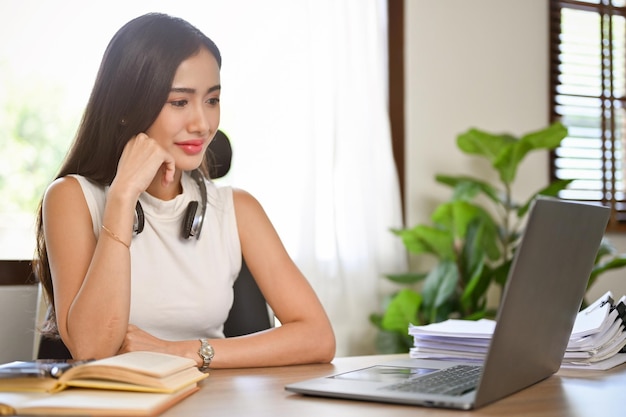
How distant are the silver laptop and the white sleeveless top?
67cm

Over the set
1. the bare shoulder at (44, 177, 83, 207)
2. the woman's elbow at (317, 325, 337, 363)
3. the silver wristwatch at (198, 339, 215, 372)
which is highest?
the bare shoulder at (44, 177, 83, 207)

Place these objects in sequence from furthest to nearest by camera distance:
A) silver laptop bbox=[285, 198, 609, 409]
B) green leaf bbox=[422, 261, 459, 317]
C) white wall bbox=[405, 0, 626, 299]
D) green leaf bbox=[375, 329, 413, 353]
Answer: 1. white wall bbox=[405, 0, 626, 299]
2. green leaf bbox=[375, 329, 413, 353]
3. green leaf bbox=[422, 261, 459, 317]
4. silver laptop bbox=[285, 198, 609, 409]

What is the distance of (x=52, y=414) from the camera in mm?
945

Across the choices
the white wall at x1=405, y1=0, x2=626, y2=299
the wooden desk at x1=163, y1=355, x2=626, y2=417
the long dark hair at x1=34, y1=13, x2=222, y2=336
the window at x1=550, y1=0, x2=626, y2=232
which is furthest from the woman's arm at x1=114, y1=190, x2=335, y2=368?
the window at x1=550, y1=0, x2=626, y2=232

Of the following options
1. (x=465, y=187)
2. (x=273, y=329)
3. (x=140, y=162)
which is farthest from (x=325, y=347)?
(x=465, y=187)

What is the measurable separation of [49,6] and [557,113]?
2.42 metres

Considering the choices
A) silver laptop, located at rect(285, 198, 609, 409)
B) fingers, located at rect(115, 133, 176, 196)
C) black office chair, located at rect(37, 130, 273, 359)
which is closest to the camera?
silver laptop, located at rect(285, 198, 609, 409)

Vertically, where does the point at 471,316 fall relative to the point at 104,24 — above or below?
below

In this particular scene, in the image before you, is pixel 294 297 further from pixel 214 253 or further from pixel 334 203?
pixel 334 203

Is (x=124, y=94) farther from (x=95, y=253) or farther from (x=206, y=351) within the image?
(x=206, y=351)

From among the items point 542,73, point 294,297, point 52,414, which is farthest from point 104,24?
point 52,414

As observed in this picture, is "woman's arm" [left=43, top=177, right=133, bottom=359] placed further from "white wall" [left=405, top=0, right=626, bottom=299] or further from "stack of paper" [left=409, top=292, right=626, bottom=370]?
"white wall" [left=405, top=0, right=626, bottom=299]

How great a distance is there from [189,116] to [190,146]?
68 mm

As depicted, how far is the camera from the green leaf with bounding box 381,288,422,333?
10.7 feet
